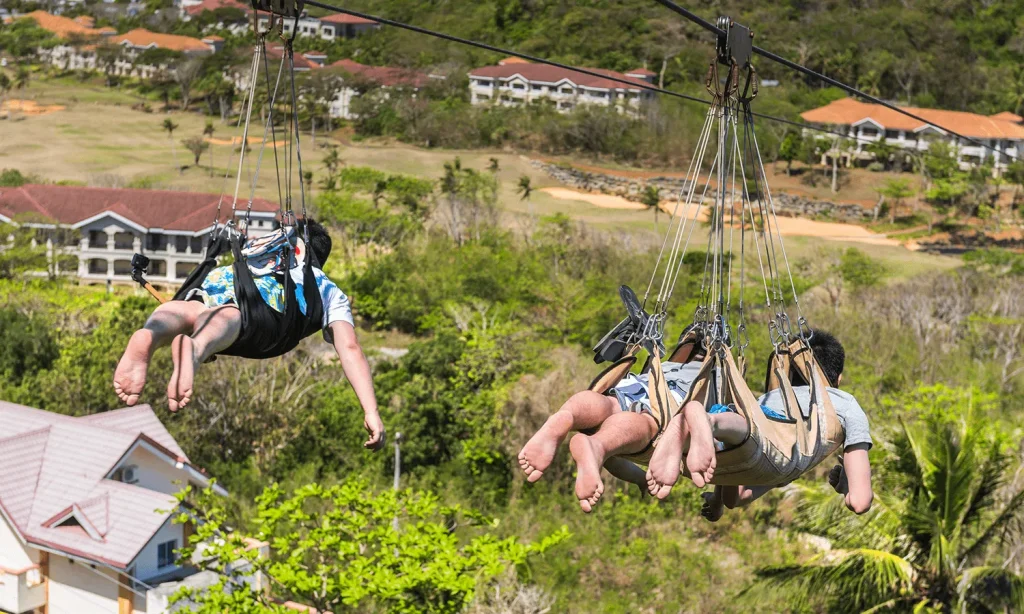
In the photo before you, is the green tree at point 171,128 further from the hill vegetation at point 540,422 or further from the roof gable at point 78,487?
the roof gable at point 78,487

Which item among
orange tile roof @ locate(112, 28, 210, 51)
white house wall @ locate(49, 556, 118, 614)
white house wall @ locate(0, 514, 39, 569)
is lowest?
white house wall @ locate(49, 556, 118, 614)

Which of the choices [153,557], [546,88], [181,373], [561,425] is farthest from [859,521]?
[546,88]

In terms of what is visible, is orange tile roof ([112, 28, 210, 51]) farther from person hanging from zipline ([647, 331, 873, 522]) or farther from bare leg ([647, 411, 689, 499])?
bare leg ([647, 411, 689, 499])

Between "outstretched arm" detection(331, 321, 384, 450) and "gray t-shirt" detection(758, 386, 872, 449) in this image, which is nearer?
"outstretched arm" detection(331, 321, 384, 450)

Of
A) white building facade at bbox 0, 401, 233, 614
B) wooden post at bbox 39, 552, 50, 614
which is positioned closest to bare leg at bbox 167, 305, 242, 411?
white building facade at bbox 0, 401, 233, 614

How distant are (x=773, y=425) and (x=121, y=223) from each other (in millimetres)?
34736

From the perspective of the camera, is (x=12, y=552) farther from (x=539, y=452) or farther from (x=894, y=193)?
(x=894, y=193)

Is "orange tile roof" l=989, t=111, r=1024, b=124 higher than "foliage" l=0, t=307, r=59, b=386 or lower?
higher

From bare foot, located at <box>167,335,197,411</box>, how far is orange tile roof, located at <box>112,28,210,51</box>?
219ft

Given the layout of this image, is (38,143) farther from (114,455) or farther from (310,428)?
(114,455)

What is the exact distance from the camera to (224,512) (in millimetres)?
15305

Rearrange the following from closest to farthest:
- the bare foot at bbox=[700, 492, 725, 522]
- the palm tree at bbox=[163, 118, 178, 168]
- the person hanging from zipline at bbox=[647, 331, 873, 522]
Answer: the person hanging from zipline at bbox=[647, 331, 873, 522] → the bare foot at bbox=[700, 492, 725, 522] → the palm tree at bbox=[163, 118, 178, 168]

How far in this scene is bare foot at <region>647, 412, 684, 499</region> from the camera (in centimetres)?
464

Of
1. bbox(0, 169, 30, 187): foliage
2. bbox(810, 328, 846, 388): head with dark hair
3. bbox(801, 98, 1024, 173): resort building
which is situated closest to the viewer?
bbox(810, 328, 846, 388): head with dark hair
